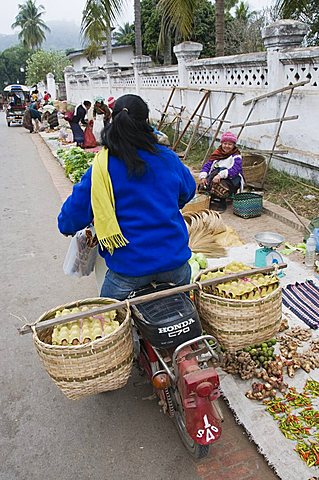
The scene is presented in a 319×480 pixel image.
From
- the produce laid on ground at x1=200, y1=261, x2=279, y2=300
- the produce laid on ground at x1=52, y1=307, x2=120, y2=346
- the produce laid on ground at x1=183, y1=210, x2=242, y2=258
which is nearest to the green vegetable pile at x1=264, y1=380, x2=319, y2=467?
the produce laid on ground at x1=200, y1=261, x2=279, y2=300

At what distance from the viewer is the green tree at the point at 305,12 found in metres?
9.02

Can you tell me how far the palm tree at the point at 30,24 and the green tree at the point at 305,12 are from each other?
162 feet

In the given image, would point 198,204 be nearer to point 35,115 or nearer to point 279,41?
point 279,41

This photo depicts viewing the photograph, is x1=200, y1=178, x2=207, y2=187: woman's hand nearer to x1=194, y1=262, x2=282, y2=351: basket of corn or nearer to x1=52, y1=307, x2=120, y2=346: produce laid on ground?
x1=194, y1=262, x2=282, y2=351: basket of corn

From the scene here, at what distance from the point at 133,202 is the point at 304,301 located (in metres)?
2.28

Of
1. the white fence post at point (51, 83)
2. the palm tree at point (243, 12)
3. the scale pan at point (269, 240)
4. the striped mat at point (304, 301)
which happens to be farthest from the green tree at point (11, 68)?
the striped mat at point (304, 301)

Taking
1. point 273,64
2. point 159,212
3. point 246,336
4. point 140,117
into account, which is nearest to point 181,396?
point 246,336

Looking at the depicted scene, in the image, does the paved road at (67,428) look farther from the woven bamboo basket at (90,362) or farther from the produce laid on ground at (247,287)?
the produce laid on ground at (247,287)

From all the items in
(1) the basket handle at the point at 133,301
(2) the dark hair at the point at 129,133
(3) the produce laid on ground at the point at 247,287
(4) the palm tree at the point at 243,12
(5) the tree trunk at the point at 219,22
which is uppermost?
(4) the palm tree at the point at 243,12

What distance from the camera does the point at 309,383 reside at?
291 cm

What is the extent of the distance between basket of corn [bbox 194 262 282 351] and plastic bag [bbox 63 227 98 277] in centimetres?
90

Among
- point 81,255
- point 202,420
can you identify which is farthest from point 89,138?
point 202,420

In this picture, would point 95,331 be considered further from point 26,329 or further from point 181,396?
point 181,396

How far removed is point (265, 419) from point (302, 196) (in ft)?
14.9
